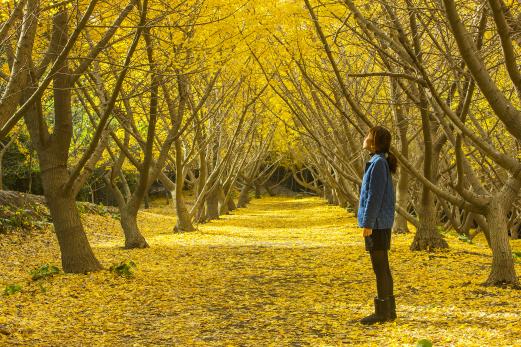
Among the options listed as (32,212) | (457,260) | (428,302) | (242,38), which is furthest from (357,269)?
(32,212)

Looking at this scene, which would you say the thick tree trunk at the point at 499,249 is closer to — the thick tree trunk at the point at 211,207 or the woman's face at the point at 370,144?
the woman's face at the point at 370,144

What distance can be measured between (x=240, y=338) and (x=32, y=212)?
14.3 meters

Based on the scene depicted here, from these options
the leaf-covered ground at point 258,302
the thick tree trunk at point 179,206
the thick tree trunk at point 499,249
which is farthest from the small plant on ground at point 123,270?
the thick tree trunk at point 179,206

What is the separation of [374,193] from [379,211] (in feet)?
0.59

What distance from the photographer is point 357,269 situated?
9.67 m

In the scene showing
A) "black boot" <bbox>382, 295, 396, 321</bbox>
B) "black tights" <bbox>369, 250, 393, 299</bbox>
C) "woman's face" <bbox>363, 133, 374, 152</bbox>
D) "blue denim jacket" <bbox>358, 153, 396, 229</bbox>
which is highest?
"woman's face" <bbox>363, 133, 374, 152</bbox>

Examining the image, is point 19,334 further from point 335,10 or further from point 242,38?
point 242,38

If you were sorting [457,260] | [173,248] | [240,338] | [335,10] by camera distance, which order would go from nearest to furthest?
[240,338] → [335,10] → [457,260] → [173,248]

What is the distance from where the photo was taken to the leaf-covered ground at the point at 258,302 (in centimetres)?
536

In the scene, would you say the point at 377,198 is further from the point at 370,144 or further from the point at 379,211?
the point at 370,144

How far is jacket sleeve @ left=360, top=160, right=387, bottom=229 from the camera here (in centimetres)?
547

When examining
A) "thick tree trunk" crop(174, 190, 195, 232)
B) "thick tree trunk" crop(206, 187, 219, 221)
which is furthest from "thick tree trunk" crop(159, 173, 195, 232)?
"thick tree trunk" crop(206, 187, 219, 221)

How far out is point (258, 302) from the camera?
23.6 feet

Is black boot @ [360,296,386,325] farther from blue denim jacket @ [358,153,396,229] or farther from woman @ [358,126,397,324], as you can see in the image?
blue denim jacket @ [358,153,396,229]
